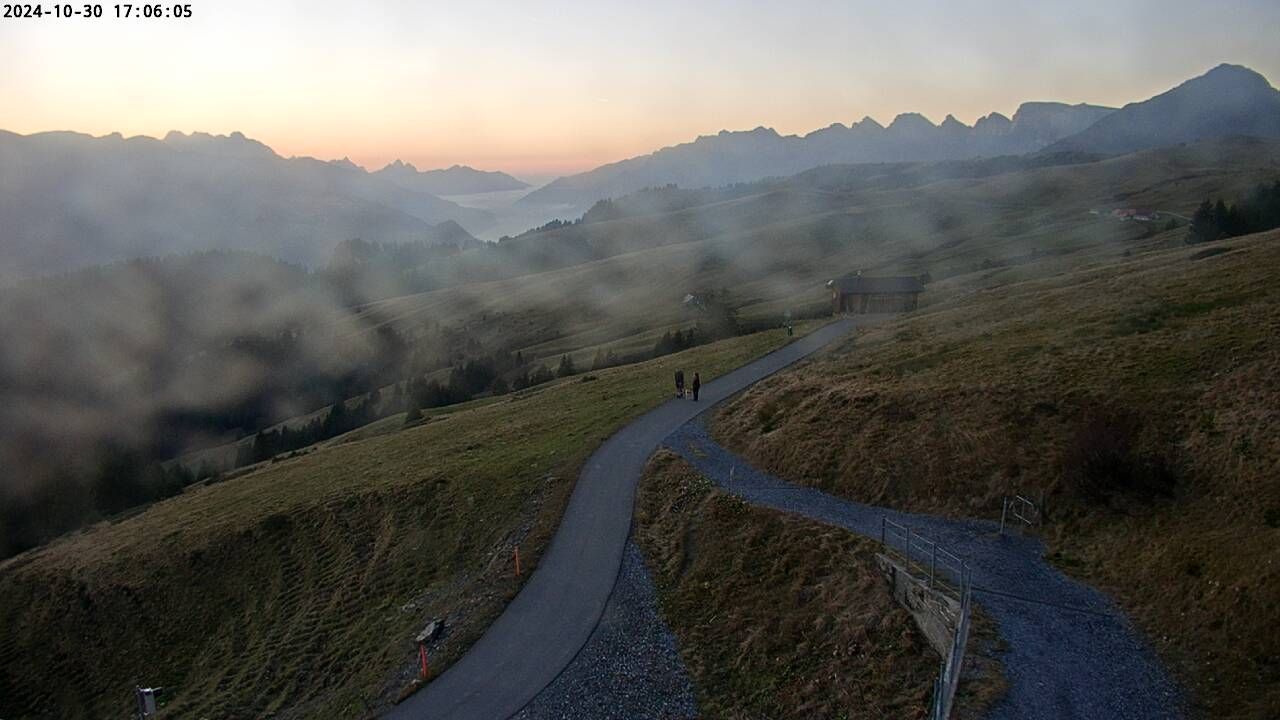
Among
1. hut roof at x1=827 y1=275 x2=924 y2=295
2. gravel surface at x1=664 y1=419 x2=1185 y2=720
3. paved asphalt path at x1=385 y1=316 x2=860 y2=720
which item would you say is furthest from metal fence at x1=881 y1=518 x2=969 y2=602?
hut roof at x1=827 y1=275 x2=924 y2=295

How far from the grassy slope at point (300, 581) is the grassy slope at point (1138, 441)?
12228 millimetres

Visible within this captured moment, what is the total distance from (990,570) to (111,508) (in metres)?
87.9

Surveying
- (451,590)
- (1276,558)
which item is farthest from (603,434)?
(1276,558)

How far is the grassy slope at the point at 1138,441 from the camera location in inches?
645

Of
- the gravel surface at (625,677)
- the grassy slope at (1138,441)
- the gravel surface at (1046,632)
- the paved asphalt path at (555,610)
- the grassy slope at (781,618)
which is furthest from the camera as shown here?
the paved asphalt path at (555,610)

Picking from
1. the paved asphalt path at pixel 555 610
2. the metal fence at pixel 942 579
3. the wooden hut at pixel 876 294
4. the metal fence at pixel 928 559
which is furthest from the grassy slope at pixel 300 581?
the wooden hut at pixel 876 294

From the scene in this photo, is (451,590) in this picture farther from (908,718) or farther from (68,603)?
(68,603)

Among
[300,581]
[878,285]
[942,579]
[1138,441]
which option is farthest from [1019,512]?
[878,285]

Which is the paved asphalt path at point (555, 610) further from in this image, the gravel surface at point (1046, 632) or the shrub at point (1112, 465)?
the shrub at point (1112, 465)

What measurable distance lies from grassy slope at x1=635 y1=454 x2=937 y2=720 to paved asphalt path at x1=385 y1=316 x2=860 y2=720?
200 centimetres

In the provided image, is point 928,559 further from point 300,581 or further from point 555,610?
point 300,581

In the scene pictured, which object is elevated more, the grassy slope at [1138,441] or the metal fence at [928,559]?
the grassy slope at [1138,441]

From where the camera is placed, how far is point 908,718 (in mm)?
15344

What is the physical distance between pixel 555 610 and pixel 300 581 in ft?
55.0
